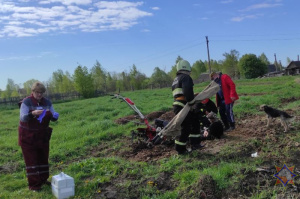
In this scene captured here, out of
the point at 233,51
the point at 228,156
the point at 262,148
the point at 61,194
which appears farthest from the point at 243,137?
the point at 233,51

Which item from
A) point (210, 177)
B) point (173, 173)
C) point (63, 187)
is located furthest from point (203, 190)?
point (63, 187)

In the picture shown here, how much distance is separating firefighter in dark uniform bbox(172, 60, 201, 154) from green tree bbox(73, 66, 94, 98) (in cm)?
4433

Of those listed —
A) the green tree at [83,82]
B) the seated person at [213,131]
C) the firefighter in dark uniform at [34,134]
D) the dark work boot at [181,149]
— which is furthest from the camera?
the green tree at [83,82]

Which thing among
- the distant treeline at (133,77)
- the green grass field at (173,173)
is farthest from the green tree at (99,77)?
the green grass field at (173,173)

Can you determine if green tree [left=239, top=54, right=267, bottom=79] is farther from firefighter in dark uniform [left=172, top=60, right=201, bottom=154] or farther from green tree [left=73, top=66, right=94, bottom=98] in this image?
firefighter in dark uniform [left=172, top=60, right=201, bottom=154]

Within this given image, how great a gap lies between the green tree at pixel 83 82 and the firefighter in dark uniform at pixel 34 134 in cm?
4454

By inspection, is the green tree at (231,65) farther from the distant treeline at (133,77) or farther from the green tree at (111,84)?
the green tree at (111,84)

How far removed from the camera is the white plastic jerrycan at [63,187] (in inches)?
180

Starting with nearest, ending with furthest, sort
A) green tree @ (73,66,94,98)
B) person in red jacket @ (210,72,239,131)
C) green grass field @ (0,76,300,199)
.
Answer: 1. green grass field @ (0,76,300,199)
2. person in red jacket @ (210,72,239,131)
3. green tree @ (73,66,94,98)

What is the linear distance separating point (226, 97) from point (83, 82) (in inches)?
1709

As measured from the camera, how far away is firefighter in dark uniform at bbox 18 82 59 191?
5078 mm

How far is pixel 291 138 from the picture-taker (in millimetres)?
6199

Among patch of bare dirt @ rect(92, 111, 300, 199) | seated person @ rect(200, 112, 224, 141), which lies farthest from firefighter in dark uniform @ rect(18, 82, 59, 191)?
seated person @ rect(200, 112, 224, 141)

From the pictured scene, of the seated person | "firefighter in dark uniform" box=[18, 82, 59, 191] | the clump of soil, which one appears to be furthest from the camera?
the seated person
